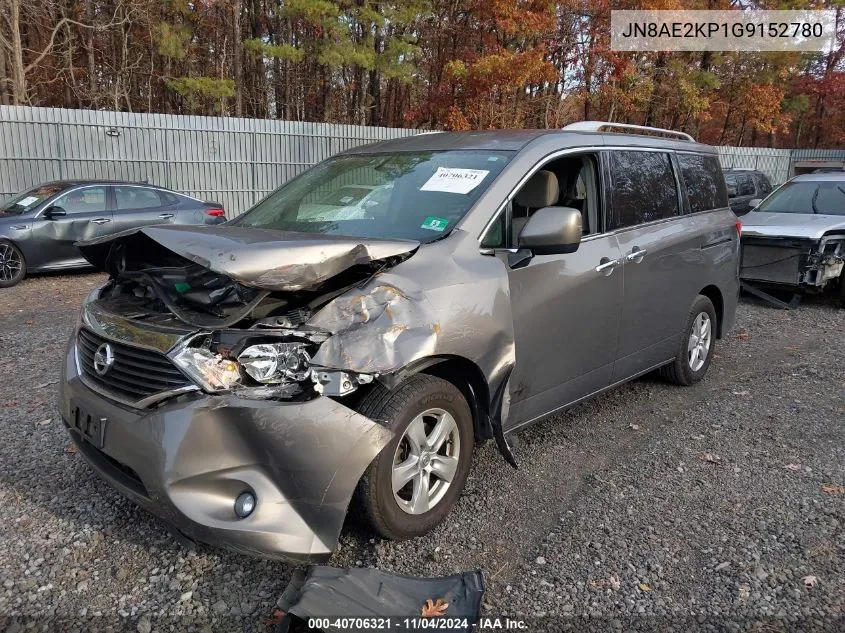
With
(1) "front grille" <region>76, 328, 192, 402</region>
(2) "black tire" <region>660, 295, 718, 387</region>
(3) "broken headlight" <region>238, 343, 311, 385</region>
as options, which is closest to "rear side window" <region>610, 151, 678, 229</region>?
(2) "black tire" <region>660, 295, 718, 387</region>

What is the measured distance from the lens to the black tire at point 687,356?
491 centimetres

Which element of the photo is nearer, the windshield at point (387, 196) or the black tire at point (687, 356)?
the windshield at point (387, 196)

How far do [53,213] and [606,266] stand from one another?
8780 mm

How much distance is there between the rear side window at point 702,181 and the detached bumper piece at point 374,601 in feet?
11.9

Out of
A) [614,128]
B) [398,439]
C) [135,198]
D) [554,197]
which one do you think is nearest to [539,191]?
[554,197]

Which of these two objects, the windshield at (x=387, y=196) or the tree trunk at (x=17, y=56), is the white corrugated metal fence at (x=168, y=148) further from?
the windshield at (x=387, y=196)

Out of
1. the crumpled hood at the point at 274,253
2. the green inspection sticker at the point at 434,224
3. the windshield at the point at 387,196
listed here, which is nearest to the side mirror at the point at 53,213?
the windshield at the point at 387,196

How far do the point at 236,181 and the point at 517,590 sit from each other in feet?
46.1

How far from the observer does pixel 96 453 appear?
276 centimetres

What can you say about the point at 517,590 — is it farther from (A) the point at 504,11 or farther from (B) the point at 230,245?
(A) the point at 504,11

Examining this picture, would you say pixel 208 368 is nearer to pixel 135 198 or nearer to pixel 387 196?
pixel 387 196

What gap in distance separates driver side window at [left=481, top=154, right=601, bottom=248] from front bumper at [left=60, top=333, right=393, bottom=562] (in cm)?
131

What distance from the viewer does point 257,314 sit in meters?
2.50

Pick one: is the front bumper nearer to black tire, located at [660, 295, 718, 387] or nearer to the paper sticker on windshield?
the paper sticker on windshield
